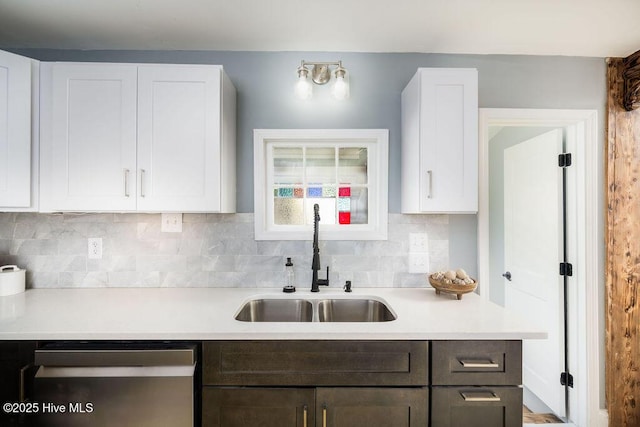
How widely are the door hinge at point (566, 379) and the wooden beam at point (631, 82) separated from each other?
1.84 m

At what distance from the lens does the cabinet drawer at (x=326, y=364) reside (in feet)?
4.24

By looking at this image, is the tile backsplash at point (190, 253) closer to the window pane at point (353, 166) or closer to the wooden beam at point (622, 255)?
the window pane at point (353, 166)

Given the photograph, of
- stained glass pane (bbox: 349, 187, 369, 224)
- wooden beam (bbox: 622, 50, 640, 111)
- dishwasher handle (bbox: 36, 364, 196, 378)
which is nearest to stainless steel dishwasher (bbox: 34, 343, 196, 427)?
dishwasher handle (bbox: 36, 364, 196, 378)

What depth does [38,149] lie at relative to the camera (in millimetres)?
1664

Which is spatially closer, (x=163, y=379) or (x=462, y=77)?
(x=163, y=379)

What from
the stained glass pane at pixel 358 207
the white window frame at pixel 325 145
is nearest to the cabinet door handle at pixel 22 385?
the white window frame at pixel 325 145

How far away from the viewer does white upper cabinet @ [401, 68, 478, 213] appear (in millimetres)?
1722

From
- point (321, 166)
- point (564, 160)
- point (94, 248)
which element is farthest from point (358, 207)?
point (94, 248)

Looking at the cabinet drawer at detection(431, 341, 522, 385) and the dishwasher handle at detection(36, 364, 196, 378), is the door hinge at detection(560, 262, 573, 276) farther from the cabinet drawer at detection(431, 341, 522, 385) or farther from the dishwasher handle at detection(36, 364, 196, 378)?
the dishwasher handle at detection(36, 364, 196, 378)

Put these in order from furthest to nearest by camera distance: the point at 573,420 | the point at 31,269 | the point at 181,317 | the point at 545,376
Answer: the point at 545,376 < the point at 573,420 < the point at 31,269 < the point at 181,317

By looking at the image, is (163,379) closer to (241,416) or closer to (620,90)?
(241,416)

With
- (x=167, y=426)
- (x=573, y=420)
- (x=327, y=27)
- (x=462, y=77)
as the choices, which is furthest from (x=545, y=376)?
(x=327, y=27)

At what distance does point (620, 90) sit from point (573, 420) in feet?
7.36

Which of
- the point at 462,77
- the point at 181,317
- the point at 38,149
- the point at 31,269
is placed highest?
the point at 462,77
